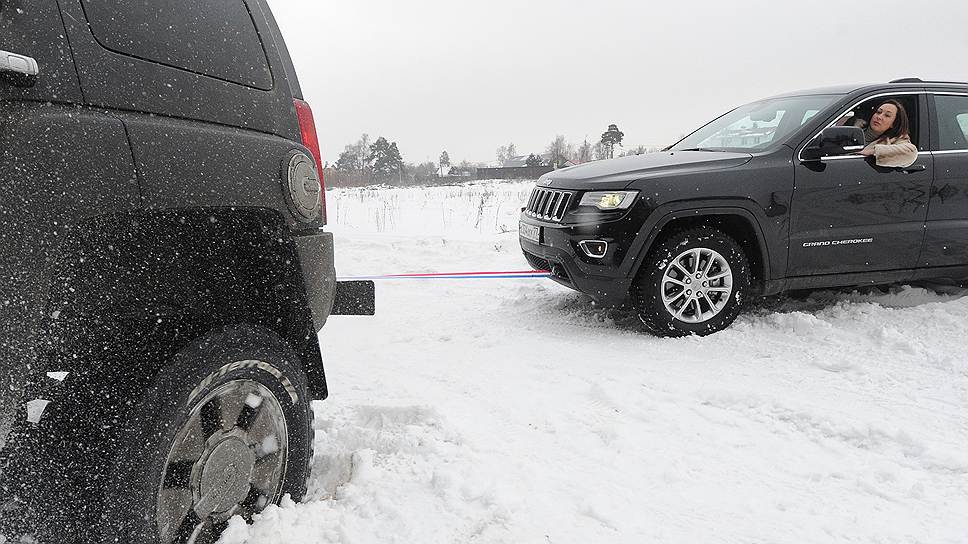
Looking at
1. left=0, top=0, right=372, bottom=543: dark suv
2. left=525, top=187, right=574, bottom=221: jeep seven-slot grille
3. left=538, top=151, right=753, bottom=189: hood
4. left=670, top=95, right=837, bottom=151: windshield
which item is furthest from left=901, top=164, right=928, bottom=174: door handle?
left=0, top=0, right=372, bottom=543: dark suv

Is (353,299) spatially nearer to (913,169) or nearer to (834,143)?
(834,143)

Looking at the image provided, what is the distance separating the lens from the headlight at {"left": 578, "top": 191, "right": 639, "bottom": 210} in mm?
4012

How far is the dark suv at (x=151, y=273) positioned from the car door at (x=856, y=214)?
11.7ft

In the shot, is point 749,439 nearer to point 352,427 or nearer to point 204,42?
point 352,427

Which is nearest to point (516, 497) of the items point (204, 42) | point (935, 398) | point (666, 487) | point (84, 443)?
point (666, 487)

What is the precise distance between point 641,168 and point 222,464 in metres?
3.44

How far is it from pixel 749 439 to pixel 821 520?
62 cm

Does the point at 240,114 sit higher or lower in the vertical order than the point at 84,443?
higher

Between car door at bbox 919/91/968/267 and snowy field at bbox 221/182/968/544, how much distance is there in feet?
1.33

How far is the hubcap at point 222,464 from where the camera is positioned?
154 cm

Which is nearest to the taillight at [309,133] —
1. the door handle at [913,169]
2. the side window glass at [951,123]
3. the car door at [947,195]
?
the door handle at [913,169]

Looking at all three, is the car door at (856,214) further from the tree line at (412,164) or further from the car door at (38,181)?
the tree line at (412,164)

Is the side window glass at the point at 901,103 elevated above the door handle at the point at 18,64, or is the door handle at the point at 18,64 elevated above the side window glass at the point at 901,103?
the door handle at the point at 18,64

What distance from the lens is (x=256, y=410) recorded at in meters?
1.75
